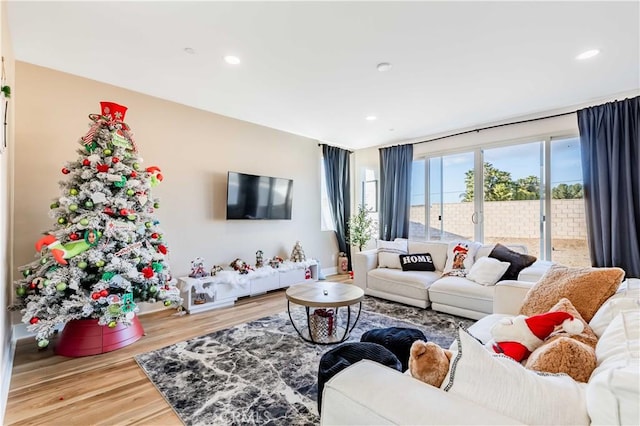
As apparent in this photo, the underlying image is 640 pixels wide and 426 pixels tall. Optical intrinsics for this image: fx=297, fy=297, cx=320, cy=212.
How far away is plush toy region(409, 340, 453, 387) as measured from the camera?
0.94 m

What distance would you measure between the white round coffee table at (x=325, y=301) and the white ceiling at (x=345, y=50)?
2.12 meters

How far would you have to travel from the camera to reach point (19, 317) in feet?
9.17

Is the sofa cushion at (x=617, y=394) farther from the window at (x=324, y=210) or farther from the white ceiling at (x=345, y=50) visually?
the window at (x=324, y=210)

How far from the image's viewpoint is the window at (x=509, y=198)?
3.83 metres

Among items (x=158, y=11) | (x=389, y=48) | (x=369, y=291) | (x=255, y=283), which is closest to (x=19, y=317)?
(x=255, y=283)

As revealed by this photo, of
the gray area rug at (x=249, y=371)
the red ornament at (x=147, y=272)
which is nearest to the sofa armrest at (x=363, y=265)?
the gray area rug at (x=249, y=371)


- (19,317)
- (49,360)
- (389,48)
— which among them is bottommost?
(49,360)

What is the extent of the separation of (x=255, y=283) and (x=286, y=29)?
3131 millimetres

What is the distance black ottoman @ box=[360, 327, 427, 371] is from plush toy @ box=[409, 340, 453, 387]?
1.02 m

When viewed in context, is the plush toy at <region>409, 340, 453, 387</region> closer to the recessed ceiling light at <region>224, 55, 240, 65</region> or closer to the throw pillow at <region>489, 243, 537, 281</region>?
the recessed ceiling light at <region>224, 55, 240, 65</region>

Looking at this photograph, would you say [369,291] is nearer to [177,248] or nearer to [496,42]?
[177,248]

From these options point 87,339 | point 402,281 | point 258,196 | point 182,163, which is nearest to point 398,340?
point 402,281

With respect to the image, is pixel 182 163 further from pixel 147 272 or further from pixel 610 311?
pixel 610 311

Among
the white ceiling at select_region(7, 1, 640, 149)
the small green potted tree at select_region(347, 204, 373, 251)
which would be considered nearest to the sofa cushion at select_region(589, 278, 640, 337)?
the white ceiling at select_region(7, 1, 640, 149)
